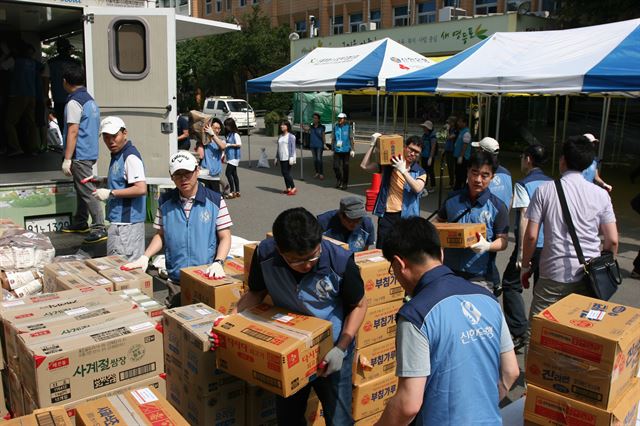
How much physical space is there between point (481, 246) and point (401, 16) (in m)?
33.3

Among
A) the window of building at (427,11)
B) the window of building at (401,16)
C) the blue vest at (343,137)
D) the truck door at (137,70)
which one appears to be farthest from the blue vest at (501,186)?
the window of building at (401,16)

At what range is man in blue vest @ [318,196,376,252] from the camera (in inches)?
177

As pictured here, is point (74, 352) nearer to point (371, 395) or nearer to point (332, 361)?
point (332, 361)

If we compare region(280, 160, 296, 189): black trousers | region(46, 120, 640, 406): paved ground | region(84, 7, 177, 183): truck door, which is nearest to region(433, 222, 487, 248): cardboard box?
region(46, 120, 640, 406): paved ground

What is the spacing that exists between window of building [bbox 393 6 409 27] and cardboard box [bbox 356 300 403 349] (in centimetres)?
3331

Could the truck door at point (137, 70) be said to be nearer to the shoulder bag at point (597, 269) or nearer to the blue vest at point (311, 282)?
the blue vest at point (311, 282)

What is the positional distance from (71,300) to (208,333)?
3.27 ft

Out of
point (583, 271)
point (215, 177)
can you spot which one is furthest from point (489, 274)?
point (215, 177)

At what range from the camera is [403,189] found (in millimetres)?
5742

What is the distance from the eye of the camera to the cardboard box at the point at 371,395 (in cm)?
369

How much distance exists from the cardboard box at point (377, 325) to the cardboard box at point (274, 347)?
32.9 inches

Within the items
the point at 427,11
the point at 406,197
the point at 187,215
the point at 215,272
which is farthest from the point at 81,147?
the point at 427,11

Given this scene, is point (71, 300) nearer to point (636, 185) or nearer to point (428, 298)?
point (428, 298)

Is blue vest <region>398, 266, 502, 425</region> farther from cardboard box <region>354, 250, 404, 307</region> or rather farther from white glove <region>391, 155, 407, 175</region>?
white glove <region>391, 155, 407, 175</region>
